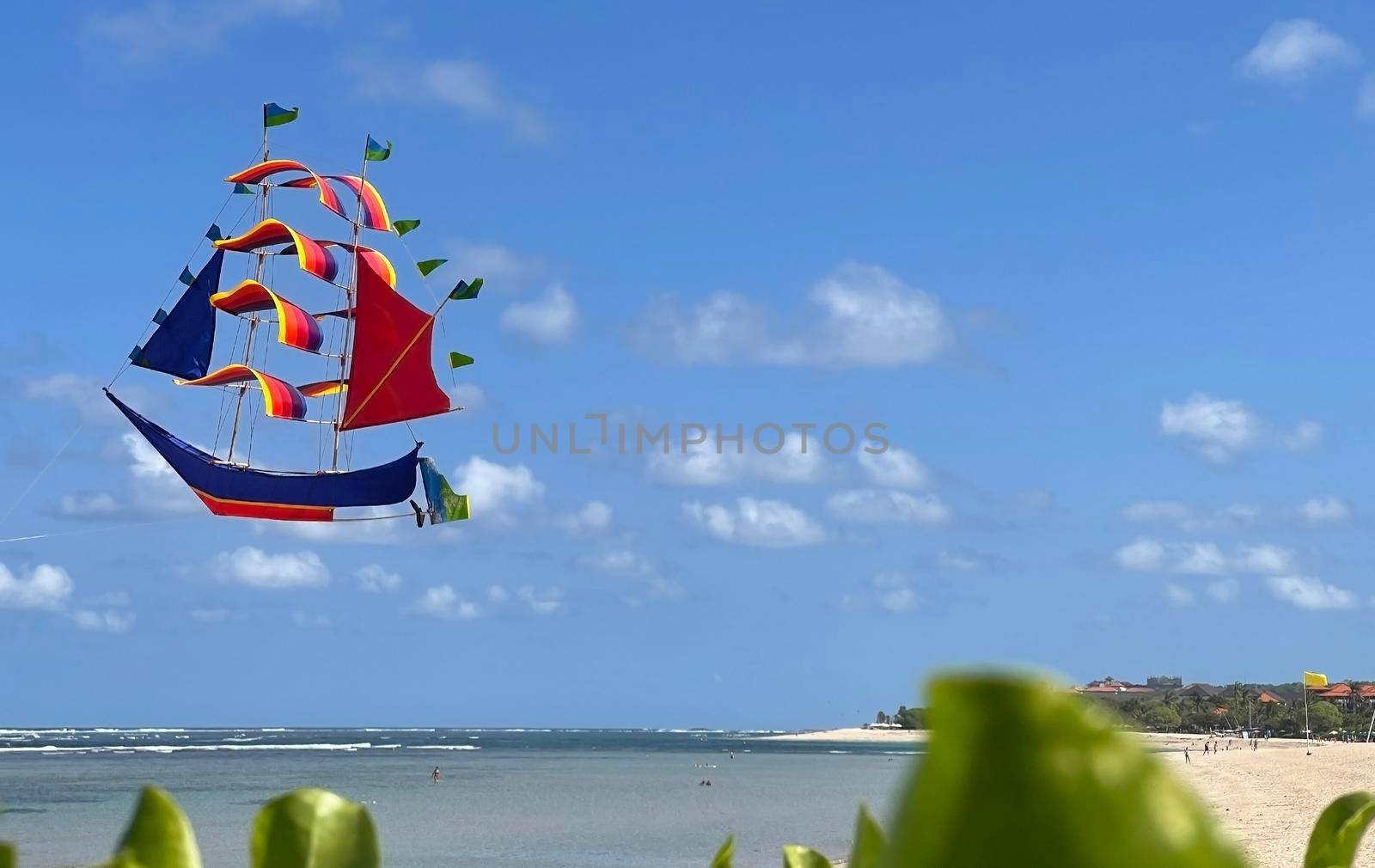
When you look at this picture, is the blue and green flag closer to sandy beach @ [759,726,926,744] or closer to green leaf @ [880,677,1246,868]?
green leaf @ [880,677,1246,868]

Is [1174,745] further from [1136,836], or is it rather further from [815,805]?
[1136,836]

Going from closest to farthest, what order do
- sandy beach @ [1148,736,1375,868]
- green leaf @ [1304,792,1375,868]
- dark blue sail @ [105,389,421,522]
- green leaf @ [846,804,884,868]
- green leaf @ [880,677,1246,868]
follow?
green leaf @ [880,677,1246,868]
green leaf @ [846,804,884,868]
green leaf @ [1304,792,1375,868]
dark blue sail @ [105,389,421,522]
sandy beach @ [1148,736,1375,868]

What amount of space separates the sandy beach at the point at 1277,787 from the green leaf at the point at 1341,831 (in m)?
14.2

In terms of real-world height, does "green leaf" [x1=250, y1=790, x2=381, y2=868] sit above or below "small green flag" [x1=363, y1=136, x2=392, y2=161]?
below

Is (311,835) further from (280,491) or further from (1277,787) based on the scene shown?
(1277,787)

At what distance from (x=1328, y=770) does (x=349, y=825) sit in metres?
54.9

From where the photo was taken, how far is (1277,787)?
141ft

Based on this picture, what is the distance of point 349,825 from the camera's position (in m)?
0.62

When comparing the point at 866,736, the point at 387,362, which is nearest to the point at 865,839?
the point at 387,362

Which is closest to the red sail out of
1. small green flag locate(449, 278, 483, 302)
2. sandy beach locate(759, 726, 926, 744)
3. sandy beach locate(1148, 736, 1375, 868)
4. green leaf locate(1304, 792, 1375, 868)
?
small green flag locate(449, 278, 483, 302)

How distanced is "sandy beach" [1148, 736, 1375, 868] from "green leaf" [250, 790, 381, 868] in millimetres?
14685

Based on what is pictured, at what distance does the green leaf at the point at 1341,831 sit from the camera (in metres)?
0.91

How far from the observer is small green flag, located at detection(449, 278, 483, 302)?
45.5 ft

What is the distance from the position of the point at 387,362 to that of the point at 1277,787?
38510 millimetres
